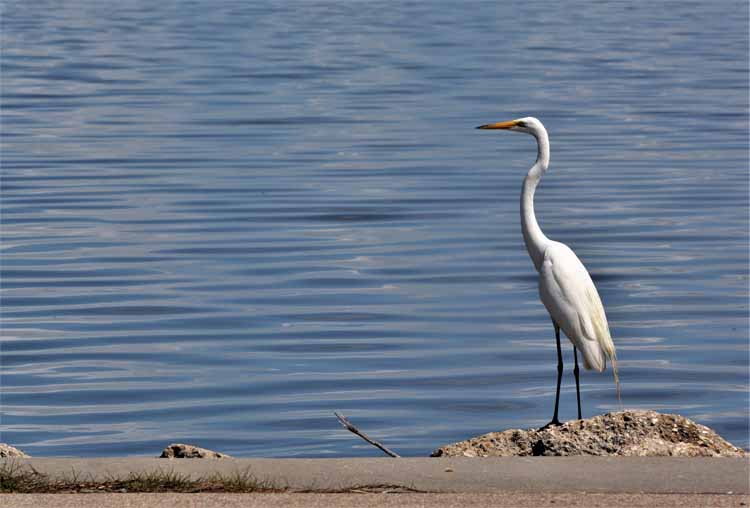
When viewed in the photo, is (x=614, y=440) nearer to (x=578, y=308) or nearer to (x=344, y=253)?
(x=578, y=308)

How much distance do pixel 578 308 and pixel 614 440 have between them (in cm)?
167

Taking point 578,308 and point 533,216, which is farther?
point 533,216

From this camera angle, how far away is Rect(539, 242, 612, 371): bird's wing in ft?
30.7

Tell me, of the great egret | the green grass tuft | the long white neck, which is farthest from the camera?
the long white neck

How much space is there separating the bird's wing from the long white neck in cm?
34

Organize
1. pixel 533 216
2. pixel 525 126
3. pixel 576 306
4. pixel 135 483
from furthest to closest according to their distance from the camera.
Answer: pixel 525 126
pixel 533 216
pixel 576 306
pixel 135 483

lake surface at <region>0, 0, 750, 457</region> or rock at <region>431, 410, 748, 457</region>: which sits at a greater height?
rock at <region>431, 410, 748, 457</region>

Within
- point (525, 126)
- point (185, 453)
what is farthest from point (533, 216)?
point (185, 453)

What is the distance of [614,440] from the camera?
7.77 meters

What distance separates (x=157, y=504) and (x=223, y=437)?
3.58 meters

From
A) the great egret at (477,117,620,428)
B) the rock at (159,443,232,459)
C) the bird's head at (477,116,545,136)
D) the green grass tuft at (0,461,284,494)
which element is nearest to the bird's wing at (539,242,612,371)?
the great egret at (477,117,620,428)

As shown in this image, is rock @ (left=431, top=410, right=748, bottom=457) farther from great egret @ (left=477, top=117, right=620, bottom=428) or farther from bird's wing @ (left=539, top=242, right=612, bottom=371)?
bird's wing @ (left=539, top=242, right=612, bottom=371)

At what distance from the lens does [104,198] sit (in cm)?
2055

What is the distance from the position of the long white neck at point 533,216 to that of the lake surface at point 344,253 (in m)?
1.26
